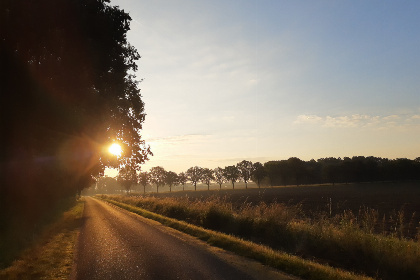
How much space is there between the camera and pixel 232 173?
16088 cm

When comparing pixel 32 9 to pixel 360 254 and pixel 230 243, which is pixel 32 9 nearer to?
pixel 230 243

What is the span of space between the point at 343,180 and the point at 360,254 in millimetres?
116136

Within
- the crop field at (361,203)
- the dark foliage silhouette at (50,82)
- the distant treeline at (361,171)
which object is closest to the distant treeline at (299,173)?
the distant treeline at (361,171)

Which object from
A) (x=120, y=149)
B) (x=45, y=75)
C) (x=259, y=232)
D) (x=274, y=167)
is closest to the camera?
(x=45, y=75)

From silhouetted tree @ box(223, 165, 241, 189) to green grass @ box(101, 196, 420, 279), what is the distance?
141745 mm

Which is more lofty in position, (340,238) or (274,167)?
(274,167)

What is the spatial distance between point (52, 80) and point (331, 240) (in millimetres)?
12819

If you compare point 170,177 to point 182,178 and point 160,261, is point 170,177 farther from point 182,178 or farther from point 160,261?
point 160,261

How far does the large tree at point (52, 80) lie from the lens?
12445 mm

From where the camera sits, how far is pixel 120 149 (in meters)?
24.7

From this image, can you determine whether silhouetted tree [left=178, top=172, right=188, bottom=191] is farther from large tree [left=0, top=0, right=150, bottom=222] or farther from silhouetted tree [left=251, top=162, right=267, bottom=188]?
large tree [left=0, top=0, right=150, bottom=222]

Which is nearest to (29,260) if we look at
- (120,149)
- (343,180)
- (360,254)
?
(360,254)

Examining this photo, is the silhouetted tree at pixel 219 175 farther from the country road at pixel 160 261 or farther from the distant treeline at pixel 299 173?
the country road at pixel 160 261

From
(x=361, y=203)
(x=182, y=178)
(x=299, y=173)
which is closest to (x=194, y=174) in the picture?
(x=182, y=178)
